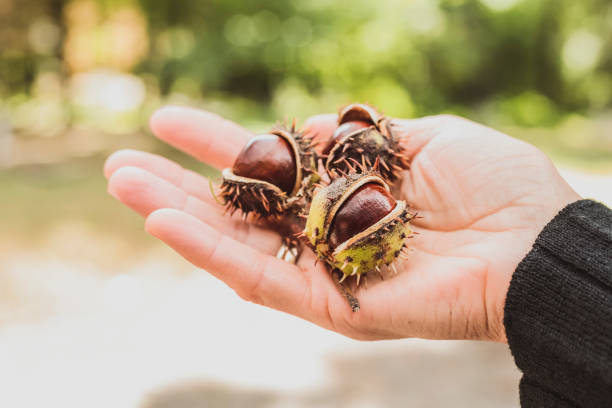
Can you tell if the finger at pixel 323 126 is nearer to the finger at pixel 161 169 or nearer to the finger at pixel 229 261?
the finger at pixel 161 169

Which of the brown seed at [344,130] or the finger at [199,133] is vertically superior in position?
the brown seed at [344,130]

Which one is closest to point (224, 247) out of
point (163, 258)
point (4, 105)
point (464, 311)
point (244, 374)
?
point (464, 311)

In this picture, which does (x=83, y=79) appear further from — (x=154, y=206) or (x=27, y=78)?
(x=154, y=206)

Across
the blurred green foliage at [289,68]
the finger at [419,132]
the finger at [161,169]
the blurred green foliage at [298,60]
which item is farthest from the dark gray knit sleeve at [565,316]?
the blurred green foliage at [298,60]

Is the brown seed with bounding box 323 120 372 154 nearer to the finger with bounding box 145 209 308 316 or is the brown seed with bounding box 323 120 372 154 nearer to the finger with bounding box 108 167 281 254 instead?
the finger with bounding box 108 167 281 254

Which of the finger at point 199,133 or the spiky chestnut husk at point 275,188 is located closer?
the spiky chestnut husk at point 275,188

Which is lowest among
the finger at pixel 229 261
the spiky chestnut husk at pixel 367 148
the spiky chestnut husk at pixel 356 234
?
the finger at pixel 229 261

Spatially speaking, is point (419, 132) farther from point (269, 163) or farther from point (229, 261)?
point (229, 261)
